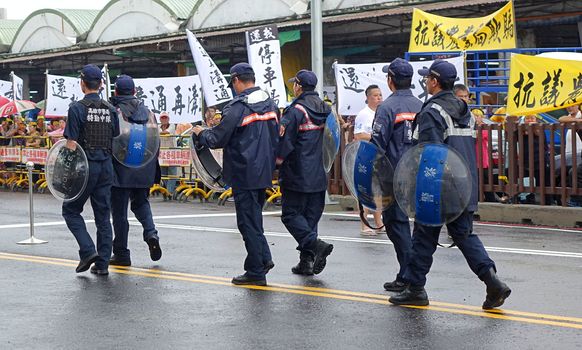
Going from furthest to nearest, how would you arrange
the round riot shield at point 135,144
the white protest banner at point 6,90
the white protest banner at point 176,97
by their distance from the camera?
the white protest banner at point 6,90 → the white protest banner at point 176,97 → the round riot shield at point 135,144

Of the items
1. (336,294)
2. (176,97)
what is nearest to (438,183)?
(336,294)

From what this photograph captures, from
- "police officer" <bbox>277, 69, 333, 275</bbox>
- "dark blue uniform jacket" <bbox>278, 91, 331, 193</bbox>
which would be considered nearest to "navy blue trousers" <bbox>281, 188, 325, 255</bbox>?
"police officer" <bbox>277, 69, 333, 275</bbox>

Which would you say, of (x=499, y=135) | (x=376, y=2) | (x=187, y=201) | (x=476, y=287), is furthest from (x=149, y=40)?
(x=476, y=287)

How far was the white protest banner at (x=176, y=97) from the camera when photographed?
71.8 ft

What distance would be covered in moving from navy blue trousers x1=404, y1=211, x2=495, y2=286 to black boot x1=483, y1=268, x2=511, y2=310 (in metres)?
0.05

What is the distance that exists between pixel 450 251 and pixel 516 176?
15.0 ft

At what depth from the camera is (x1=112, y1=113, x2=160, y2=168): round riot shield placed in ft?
38.1

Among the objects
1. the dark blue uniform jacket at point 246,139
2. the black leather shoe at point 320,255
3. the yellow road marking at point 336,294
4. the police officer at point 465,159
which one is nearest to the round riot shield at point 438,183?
the police officer at point 465,159

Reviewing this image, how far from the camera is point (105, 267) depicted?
36.6ft

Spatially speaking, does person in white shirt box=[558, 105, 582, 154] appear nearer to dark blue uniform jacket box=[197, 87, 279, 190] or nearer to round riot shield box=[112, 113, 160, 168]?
round riot shield box=[112, 113, 160, 168]

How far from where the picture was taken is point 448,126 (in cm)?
883

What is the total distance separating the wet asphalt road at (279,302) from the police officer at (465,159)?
0.86 feet

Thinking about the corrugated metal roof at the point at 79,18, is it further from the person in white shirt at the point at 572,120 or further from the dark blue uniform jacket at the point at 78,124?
the dark blue uniform jacket at the point at 78,124

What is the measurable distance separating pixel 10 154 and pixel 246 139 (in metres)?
17.9
